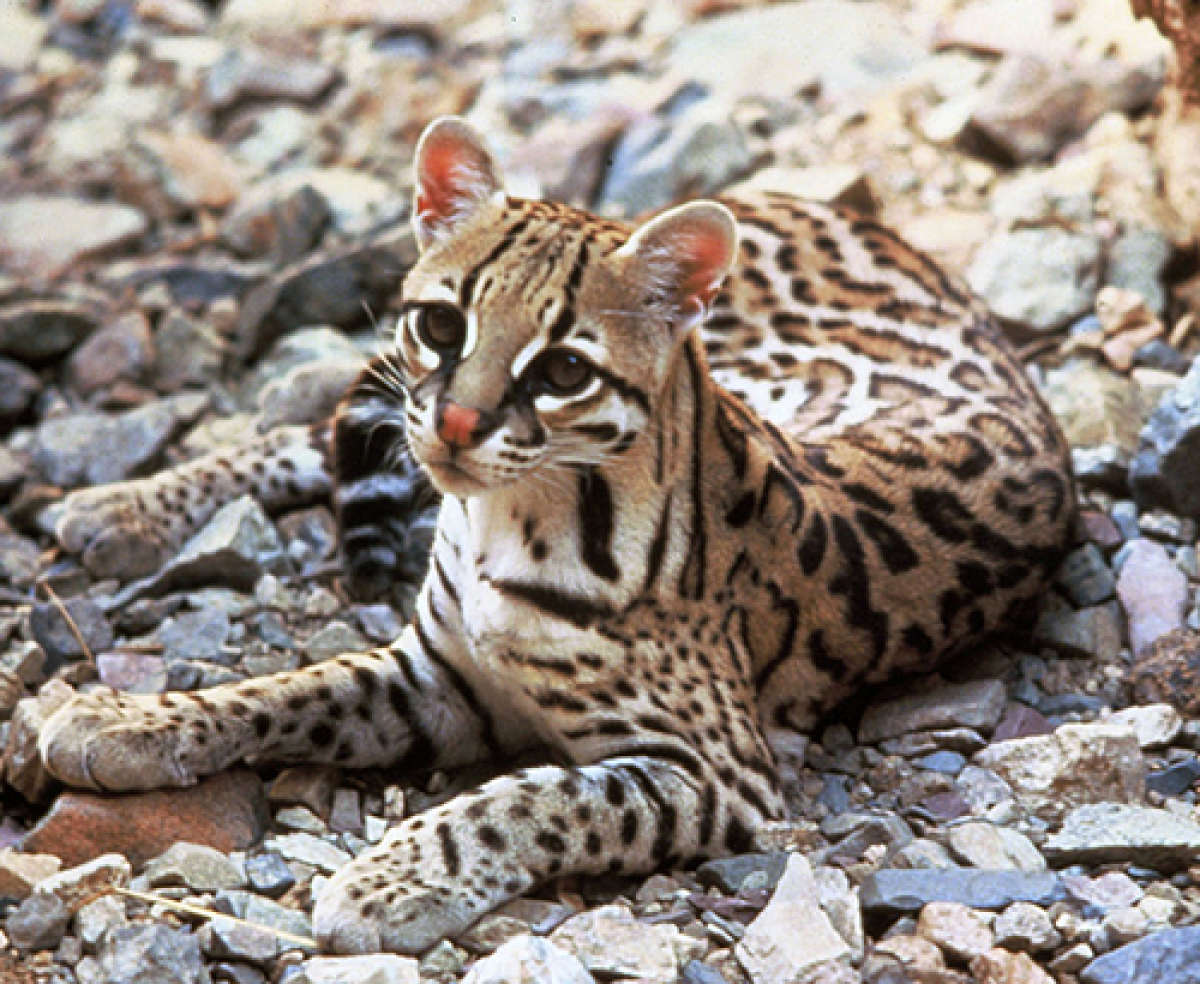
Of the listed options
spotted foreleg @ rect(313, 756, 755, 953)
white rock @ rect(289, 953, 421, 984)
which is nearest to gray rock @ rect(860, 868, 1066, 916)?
spotted foreleg @ rect(313, 756, 755, 953)

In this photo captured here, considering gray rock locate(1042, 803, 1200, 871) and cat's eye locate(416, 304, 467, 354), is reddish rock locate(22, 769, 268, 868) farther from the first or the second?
gray rock locate(1042, 803, 1200, 871)

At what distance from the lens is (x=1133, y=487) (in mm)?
5707

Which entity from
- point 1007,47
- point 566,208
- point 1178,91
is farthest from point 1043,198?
point 566,208

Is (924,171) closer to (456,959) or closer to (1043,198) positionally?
(1043,198)

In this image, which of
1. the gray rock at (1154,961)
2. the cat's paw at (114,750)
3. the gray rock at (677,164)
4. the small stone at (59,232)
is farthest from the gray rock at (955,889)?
the small stone at (59,232)

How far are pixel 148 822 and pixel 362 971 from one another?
941 mm

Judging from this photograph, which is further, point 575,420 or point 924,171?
point 924,171

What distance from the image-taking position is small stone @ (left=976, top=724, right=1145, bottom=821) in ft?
13.8

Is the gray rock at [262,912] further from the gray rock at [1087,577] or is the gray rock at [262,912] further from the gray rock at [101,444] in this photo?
the gray rock at [101,444]

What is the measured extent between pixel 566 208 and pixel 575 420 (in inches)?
26.7

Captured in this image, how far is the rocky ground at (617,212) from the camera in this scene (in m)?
3.78

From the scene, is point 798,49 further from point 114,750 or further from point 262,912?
point 262,912

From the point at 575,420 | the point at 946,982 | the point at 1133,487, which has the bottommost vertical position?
the point at 1133,487

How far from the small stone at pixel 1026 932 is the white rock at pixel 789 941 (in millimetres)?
331
